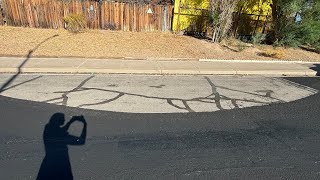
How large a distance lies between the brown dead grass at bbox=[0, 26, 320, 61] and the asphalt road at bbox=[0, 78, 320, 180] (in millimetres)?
5568

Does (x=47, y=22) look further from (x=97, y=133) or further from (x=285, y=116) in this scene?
(x=285, y=116)

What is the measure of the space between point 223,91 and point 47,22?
1191 centimetres

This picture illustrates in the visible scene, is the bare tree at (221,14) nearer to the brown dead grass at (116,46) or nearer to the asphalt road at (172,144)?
the brown dead grass at (116,46)

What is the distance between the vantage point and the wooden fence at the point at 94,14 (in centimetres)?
1514

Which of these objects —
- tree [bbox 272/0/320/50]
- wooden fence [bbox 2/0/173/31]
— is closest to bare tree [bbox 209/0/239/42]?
tree [bbox 272/0/320/50]

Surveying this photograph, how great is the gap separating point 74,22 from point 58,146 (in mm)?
11592

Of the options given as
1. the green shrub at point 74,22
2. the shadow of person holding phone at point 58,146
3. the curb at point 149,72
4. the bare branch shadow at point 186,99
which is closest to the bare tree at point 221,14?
the curb at point 149,72

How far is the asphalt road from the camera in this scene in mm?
4090

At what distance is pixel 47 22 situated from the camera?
50.7 feet

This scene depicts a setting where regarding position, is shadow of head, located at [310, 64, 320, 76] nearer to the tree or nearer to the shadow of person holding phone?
the tree

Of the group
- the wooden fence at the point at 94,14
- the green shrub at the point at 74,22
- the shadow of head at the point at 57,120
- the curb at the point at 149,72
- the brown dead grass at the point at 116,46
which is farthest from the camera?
the wooden fence at the point at 94,14

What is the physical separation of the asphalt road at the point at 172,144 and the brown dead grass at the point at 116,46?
5568 mm

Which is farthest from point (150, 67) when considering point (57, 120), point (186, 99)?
point (57, 120)

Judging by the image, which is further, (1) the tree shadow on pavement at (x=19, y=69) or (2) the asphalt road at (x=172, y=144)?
(1) the tree shadow on pavement at (x=19, y=69)
